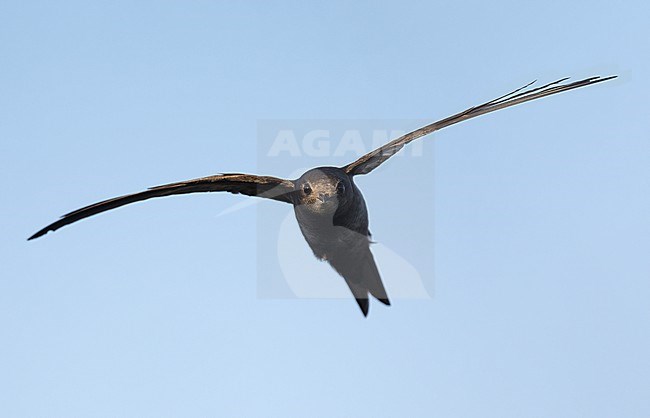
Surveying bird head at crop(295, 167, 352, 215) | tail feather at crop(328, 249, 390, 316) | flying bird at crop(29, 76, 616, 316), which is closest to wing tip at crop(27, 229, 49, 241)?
flying bird at crop(29, 76, 616, 316)

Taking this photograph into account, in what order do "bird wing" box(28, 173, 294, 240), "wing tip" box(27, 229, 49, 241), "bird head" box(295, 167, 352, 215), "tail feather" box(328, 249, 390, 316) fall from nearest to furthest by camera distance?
1. "wing tip" box(27, 229, 49, 241)
2. "bird wing" box(28, 173, 294, 240)
3. "bird head" box(295, 167, 352, 215)
4. "tail feather" box(328, 249, 390, 316)

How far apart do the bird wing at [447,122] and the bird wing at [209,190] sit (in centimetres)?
100

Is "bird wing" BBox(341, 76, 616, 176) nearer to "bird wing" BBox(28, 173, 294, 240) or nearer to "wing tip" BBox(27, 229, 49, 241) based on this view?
"bird wing" BBox(28, 173, 294, 240)

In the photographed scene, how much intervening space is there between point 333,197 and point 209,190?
5.64 ft

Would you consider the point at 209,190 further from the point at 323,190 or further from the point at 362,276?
the point at 362,276

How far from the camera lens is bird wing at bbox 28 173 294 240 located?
8.91 metres

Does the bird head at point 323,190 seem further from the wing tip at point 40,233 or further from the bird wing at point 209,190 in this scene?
the wing tip at point 40,233

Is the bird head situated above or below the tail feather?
above

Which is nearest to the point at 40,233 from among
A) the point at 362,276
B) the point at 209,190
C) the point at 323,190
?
the point at 209,190

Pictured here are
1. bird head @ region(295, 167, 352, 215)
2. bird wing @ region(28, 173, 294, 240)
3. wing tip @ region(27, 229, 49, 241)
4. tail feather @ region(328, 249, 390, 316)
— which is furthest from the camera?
tail feather @ region(328, 249, 390, 316)

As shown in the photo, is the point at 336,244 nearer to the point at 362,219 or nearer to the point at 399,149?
the point at 362,219

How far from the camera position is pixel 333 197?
9375 mm

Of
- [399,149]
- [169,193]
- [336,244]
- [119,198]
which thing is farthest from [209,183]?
[399,149]

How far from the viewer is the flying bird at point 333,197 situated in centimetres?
929
